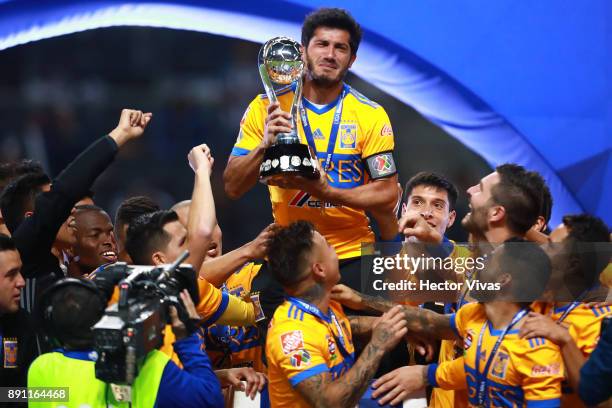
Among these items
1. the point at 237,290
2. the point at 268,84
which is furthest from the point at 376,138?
the point at 237,290

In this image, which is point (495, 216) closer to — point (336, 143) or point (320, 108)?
point (336, 143)

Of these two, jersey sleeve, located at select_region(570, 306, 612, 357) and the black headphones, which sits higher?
the black headphones

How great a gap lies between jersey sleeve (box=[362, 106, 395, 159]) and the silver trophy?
1.27 feet

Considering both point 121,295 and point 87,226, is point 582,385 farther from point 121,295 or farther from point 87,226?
point 87,226

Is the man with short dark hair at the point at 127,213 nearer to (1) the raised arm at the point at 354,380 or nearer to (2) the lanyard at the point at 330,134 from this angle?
(2) the lanyard at the point at 330,134

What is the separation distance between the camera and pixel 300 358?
3.81 m

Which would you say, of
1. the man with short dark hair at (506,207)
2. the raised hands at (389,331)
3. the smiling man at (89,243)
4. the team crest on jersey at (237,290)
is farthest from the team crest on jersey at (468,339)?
the smiling man at (89,243)

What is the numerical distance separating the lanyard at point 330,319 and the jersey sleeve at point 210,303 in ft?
1.66

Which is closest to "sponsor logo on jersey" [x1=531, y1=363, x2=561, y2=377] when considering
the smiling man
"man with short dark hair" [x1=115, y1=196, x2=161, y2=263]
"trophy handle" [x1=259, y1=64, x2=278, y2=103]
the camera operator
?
the camera operator

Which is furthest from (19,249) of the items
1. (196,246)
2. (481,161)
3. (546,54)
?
(481,161)

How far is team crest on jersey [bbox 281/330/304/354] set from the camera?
383 cm

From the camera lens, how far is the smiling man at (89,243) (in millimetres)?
4992

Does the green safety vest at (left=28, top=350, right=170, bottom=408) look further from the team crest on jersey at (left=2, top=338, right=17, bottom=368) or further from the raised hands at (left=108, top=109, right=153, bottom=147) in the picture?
the raised hands at (left=108, top=109, right=153, bottom=147)

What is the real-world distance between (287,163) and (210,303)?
0.78 metres
